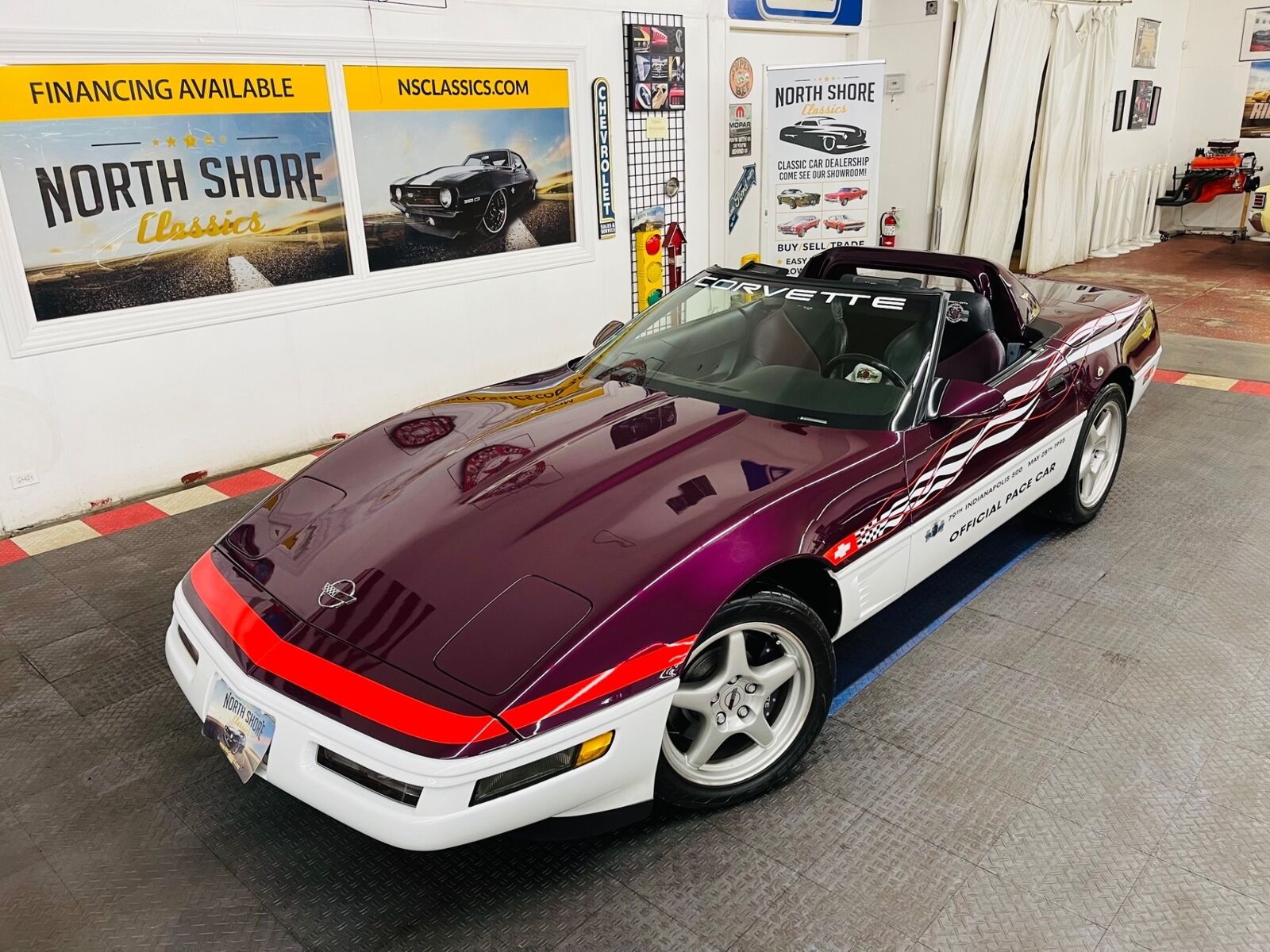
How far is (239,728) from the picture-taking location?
6.77 ft

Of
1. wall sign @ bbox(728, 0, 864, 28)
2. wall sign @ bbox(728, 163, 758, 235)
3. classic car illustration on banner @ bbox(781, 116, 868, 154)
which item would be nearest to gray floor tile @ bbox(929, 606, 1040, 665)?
classic car illustration on banner @ bbox(781, 116, 868, 154)

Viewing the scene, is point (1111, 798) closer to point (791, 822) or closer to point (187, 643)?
point (791, 822)

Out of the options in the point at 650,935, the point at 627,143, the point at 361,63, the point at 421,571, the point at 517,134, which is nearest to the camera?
the point at 650,935

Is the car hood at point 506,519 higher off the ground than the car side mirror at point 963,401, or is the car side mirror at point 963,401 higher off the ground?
the car side mirror at point 963,401

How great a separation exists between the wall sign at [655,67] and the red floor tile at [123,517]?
425 centimetres

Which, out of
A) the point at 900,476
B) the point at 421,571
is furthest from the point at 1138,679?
the point at 421,571

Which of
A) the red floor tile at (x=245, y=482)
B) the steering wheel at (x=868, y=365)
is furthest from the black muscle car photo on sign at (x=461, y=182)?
the steering wheel at (x=868, y=365)

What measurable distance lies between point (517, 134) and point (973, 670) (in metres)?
4.58

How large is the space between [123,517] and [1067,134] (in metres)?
9.95

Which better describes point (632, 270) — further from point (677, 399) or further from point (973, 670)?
point (973, 670)

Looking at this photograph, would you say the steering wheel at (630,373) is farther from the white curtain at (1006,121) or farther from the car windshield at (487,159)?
the white curtain at (1006,121)

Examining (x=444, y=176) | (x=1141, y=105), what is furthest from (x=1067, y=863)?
(x=1141, y=105)

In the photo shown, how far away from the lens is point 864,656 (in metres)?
3.08

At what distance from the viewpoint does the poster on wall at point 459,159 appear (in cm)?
533
